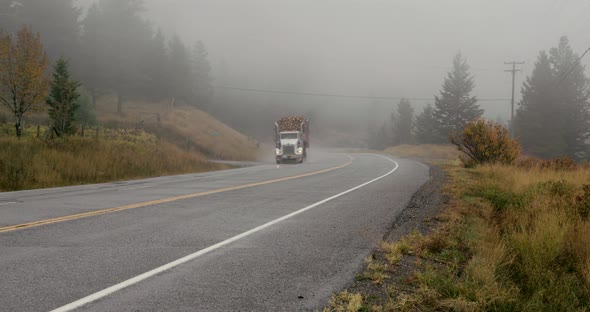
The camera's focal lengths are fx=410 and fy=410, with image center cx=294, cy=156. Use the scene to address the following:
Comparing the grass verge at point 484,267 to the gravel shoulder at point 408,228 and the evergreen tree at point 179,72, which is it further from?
the evergreen tree at point 179,72

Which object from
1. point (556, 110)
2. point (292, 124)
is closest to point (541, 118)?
point (556, 110)

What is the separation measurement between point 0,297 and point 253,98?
134 meters

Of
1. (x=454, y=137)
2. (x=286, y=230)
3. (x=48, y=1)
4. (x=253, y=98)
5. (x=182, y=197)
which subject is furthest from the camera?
(x=253, y=98)

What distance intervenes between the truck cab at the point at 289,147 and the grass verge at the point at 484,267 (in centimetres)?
2410

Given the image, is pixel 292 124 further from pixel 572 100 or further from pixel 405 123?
pixel 405 123

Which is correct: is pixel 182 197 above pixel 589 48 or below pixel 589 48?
below

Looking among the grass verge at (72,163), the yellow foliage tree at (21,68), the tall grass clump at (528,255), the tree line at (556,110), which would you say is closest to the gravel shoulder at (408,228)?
the tall grass clump at (528,255)

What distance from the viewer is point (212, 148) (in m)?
41.4

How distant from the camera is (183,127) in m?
45.0

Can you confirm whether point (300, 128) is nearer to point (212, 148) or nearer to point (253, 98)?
point (212, 148)

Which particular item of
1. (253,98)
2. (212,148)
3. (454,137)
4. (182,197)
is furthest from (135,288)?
(253,98)

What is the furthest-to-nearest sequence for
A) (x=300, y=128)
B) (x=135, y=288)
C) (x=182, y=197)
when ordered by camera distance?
1. (x=300, y=128)
2. (x=182, y=197)
3. (x=135, y=288)

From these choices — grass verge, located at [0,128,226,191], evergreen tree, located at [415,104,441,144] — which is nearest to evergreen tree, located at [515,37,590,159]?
evergreen tree, located at [415,104,441,144]

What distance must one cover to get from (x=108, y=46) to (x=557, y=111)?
188ft
